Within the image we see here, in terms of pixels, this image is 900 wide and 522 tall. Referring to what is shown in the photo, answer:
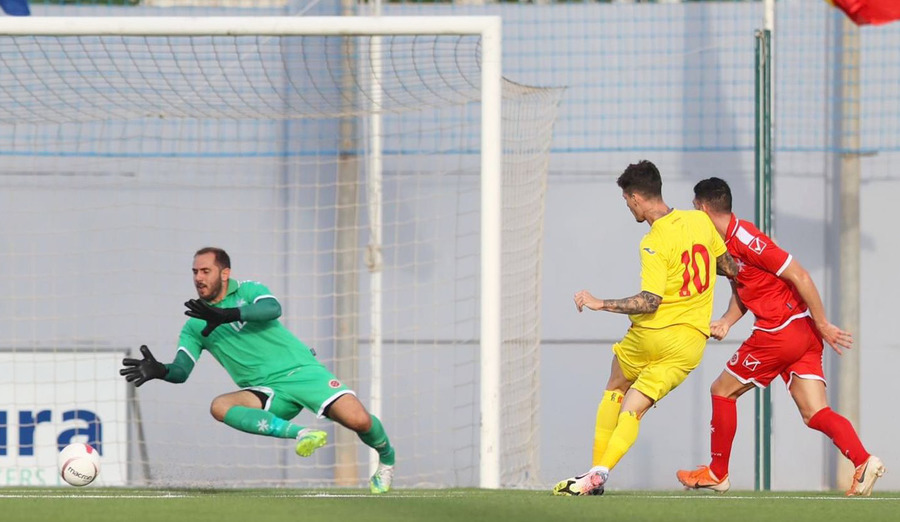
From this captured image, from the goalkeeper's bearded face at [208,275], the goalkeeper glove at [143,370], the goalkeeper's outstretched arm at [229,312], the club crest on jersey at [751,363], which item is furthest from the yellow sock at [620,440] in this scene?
the goalkeeper glove at [143,370]

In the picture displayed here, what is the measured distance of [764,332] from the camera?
22.9 ft

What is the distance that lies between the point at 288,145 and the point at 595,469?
495 centimetres

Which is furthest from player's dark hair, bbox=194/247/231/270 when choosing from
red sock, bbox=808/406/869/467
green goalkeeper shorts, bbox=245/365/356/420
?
red sock, bbox=808/406/869/467


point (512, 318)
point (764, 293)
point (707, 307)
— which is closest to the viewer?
point (707, 307)

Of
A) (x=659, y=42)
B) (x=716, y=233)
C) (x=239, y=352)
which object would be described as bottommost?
(x=239, y=352)

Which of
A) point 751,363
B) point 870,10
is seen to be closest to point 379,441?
point 751,363

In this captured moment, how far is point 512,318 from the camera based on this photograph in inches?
347

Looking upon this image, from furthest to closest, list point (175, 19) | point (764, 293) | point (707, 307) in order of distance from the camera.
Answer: point (175, 19) < point (764, 293) < point (707, 307)

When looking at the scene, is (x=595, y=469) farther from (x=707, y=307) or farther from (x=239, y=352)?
(x=239, y=352)

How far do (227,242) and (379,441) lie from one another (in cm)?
385

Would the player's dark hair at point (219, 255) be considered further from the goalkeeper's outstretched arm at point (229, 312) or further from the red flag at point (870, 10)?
the red flag at point (870, 10)

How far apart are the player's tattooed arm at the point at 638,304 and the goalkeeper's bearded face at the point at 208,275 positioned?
201 centimetres

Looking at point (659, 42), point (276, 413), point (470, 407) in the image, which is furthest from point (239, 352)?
point (659, 42)

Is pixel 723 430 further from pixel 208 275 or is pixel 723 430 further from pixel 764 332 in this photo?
pixel 208 275
